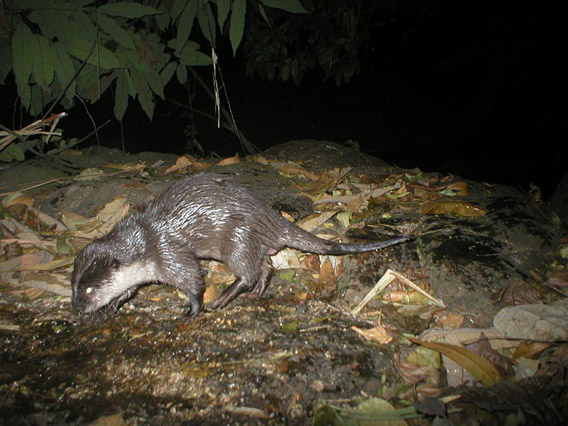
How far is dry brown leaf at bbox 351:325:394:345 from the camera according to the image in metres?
1.84

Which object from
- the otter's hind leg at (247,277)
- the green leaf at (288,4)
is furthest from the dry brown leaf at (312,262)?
the green leaf at (288,4)

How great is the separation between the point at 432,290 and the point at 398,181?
4.82ft

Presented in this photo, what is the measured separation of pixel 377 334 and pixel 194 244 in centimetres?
133

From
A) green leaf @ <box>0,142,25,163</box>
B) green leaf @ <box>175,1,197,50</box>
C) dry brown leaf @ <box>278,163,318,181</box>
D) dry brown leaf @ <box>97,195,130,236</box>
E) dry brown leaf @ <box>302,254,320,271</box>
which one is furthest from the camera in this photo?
dry brown leaf @ <box>278,163,318,181</box>

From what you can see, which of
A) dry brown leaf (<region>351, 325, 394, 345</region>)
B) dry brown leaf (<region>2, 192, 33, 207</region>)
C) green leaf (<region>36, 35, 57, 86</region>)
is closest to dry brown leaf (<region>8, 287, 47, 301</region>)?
dry brown leaf (<region>2, 192, 33, 207</region>)

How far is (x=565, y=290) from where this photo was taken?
7.00 ft

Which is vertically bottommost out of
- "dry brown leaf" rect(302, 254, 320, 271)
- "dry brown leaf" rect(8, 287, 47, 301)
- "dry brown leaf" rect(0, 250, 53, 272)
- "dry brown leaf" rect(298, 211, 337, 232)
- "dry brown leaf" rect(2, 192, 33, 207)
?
"dry brown leaf" rect(8, 287, 47, 301)

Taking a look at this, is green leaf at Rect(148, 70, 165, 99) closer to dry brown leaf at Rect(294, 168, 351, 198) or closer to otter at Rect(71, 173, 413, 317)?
otter at Rect(71, 173, 413, 317)

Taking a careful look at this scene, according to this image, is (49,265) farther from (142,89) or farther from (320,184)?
(320,184)

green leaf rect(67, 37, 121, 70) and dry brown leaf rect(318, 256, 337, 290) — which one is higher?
green leaf rect(67, 37, 121, 70)

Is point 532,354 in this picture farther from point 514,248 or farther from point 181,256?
point 181,256

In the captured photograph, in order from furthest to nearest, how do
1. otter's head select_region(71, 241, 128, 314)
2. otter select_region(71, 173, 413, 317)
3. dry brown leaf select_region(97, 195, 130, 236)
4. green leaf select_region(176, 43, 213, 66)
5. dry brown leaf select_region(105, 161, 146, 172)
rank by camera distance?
dry brown leaf select_region(105, 161, 146, 172), green leaf select_region(176, 43, 213, 66), dry brown leaf select_region(97, 195, 130, 236), otter select_region(71, 173, 413, 317), otter's head select_region(71, 241, 128, 314)

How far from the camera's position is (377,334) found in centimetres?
187

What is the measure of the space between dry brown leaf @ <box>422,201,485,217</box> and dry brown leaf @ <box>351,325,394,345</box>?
1.30 m
